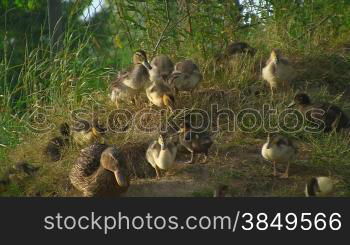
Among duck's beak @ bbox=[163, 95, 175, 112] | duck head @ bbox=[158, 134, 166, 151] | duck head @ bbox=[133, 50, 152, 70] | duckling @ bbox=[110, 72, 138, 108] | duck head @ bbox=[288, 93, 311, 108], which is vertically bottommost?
duck head @ bbox=[158, 134, 166, 151]

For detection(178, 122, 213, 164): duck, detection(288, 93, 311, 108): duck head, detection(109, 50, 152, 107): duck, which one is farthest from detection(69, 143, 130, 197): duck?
detection(288, 93, 311, 108): duck head

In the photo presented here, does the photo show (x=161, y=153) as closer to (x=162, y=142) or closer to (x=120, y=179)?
(x=162, y=142)

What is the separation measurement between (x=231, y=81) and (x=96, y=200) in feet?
10.2

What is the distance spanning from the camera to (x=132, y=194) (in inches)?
263

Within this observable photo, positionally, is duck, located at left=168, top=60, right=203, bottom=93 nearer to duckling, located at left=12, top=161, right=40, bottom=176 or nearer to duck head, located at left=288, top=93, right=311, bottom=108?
duck head, located at left=288, top=93, right=311, bottom=108

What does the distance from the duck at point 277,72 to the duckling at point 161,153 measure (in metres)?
1.75

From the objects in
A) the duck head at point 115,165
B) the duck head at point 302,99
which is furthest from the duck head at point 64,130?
the duck head at point 302,99

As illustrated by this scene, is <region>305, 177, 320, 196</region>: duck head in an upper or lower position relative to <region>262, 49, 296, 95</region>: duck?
lower

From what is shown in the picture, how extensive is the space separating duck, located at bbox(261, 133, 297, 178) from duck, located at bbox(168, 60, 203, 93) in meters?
1.42

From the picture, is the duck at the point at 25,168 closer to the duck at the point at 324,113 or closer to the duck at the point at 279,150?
the duck at the point at 279,150

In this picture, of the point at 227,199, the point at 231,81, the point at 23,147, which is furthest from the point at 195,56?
the point at 227,199

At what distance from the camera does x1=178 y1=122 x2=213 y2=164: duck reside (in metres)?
6.97

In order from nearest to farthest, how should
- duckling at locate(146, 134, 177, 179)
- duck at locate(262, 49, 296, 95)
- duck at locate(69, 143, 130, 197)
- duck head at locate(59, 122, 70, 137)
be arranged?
duck at locate(69, 143, 130, 197) < duckling at locate(146, 134, 177, 179) < duck head at locate(59, 122, 70, 137) < duck at locate(262, 49, 296, 95)

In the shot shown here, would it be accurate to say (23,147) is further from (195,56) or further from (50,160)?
(195,56)
